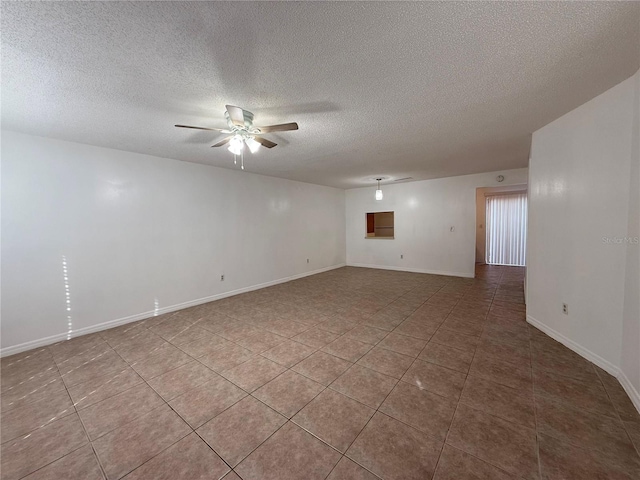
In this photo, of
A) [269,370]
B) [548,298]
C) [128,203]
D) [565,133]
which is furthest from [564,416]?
[128,203]

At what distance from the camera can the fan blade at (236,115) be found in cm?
192

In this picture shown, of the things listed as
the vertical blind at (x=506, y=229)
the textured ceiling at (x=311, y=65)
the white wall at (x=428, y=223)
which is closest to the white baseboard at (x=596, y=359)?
the textured ceiling at (x=311, y=65)

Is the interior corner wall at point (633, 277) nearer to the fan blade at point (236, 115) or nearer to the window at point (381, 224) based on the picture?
the fan blade at point (236, 115)

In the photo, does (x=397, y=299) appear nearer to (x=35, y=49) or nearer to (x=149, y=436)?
(x=149, y=436)

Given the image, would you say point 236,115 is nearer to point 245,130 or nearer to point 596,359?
point 245,130

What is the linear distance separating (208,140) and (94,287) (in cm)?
252

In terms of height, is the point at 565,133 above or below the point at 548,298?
above

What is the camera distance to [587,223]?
2338 mm

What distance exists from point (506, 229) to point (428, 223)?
2.94 metres

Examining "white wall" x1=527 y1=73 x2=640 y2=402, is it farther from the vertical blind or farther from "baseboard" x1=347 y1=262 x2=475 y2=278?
the vertical blind

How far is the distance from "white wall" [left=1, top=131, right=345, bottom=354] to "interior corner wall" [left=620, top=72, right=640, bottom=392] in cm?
509

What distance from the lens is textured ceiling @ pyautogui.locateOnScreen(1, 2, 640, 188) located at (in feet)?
4.17

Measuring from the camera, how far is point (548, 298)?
290 centimetres

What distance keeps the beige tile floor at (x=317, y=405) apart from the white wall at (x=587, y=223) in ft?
1.17
